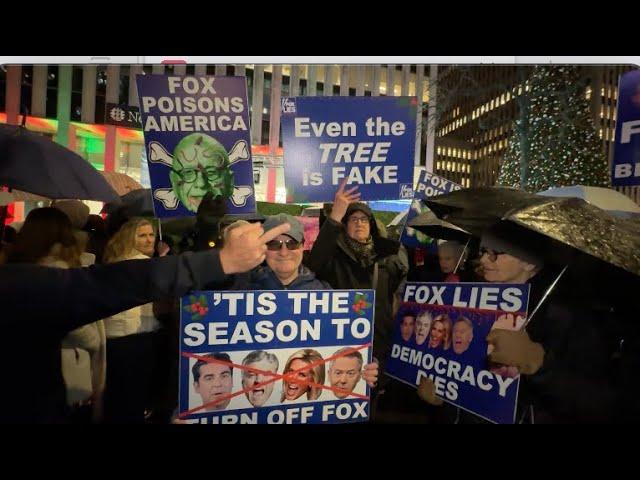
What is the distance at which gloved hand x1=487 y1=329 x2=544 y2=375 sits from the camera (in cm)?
262

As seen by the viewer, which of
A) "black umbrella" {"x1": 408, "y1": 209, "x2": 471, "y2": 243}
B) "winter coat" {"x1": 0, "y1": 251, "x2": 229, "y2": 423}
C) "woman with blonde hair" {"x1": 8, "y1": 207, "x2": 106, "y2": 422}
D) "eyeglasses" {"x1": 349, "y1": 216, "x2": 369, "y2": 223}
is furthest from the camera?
"black umbrella" {"x1": 408, "y1": 209, "x2": 471, "y2": 243}

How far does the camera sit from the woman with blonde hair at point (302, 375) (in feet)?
9.50

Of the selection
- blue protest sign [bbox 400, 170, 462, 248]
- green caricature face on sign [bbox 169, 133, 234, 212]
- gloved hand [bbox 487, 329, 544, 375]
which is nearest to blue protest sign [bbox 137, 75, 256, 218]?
green caricature face on sign [bbox 169, 133, 234, 212]

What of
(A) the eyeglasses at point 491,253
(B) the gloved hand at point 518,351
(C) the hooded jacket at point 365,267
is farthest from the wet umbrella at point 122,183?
(B) the gloved hand at point 518,351

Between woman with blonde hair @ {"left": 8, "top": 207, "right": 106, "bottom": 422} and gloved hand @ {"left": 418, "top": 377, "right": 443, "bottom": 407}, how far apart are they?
77.2 inches

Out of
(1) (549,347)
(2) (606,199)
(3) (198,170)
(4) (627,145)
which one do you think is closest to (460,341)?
(1) (549,347)

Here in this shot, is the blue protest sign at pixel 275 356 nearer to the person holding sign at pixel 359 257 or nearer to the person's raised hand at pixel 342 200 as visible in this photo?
the person holding sign at pixel 359 257

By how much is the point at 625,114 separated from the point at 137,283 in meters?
3.67

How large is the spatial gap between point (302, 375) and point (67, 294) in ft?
4.74

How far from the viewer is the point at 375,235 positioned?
326cm

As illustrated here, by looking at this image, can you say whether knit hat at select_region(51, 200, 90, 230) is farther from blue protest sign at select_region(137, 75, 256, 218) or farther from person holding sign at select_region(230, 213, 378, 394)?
person holding sign at select_region(230, 213, 378, 394)

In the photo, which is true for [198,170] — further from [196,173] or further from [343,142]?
[343,142]

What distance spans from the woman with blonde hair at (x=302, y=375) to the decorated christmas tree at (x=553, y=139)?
237cm

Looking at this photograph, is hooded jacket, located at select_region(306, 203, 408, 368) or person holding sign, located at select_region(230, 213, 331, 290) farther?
hooded jacket, located at select_region(306, 203, 408, 368)
